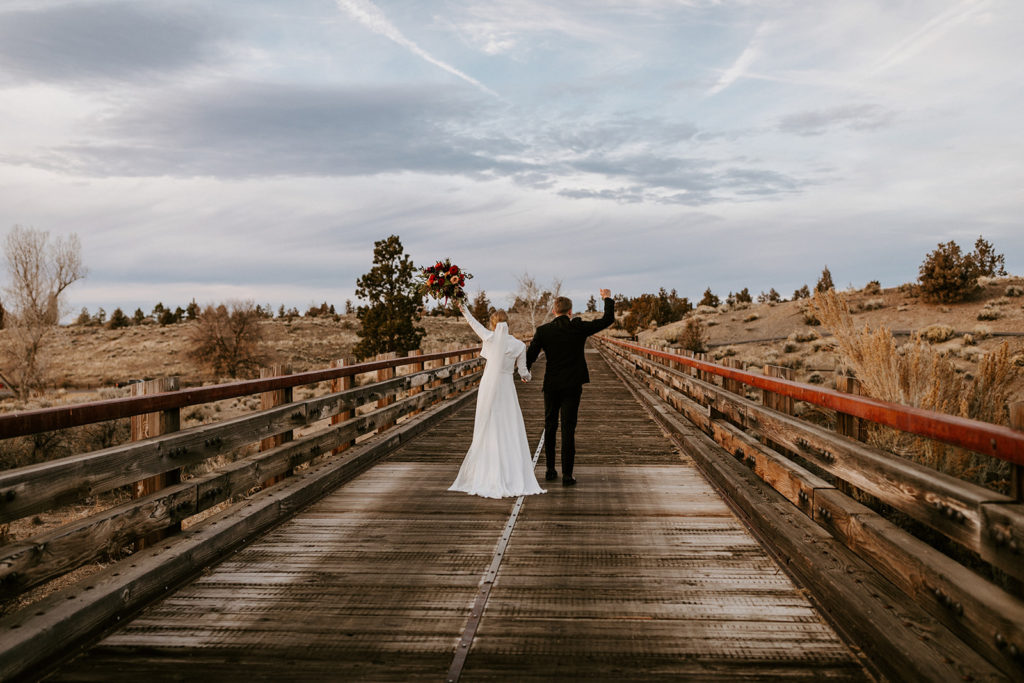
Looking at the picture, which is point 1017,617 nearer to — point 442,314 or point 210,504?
point 210,504

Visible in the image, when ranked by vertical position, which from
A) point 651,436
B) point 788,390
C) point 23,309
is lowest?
point 651,436

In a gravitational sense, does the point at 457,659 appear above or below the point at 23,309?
below

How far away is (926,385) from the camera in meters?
9.41

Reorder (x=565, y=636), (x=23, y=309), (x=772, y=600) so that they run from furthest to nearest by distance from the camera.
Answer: (x=23, y=309)
(x=772, y=600)
(x=565, y=636)

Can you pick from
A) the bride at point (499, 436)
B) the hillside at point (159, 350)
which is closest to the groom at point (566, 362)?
the bride at point (499, 436)

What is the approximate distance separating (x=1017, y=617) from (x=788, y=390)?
A: 389cm

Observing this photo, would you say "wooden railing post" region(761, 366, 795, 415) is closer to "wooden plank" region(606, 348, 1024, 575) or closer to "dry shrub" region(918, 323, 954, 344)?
"wooden plank" region(606, 348, 1024, 575)

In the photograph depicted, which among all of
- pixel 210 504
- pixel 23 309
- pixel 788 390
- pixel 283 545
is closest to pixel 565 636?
pixel 283 545

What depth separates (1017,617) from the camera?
9.42ft

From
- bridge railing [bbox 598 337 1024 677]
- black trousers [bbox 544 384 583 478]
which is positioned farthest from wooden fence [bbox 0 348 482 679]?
bridge railing [bbox 598 337 1024 677]

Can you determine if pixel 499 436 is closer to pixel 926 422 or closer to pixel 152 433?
pixel 152 433

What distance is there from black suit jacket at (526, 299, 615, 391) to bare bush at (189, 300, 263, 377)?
121 ft

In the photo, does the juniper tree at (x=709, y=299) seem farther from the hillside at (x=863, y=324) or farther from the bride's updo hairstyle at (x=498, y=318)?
the bride's updo hairstyle at (x=498, y=318)

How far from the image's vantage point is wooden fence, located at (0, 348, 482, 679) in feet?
11.8
